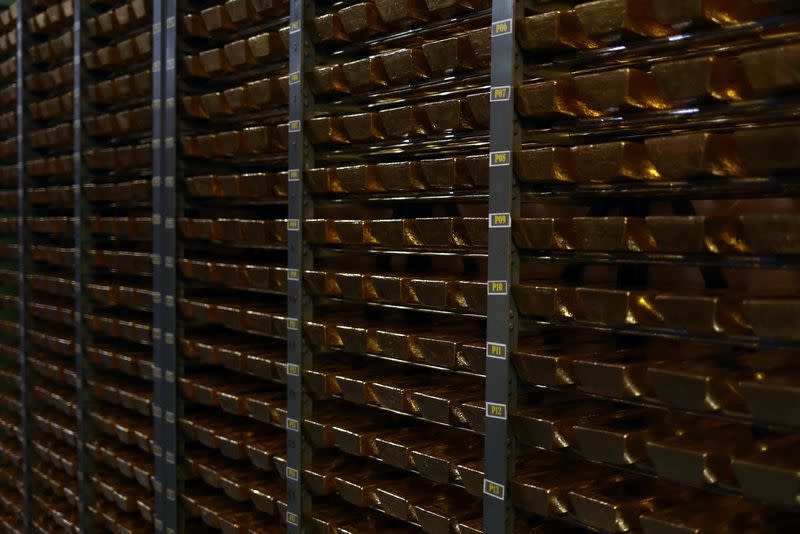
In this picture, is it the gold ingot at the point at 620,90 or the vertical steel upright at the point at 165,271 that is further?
the vertical steel upright at the point at 165,271

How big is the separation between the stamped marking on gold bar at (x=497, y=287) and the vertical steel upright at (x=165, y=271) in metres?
1.90

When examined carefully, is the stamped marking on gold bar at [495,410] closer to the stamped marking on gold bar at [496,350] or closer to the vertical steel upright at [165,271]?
the stamped marking on gold bar at [496,350]

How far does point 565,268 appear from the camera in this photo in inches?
A: 115

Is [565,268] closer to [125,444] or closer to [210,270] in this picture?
[210,270]

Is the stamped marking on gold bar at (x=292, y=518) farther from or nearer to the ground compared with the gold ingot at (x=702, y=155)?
nearer to the ground

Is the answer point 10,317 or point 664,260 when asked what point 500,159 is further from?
point 10,317

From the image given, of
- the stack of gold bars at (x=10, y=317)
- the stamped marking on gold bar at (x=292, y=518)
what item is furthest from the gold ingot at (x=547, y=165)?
the stack of gold bars at (x=10, y=317)

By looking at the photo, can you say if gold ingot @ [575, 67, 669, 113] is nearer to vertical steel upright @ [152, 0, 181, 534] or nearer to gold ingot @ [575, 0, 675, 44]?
gold ingot @ [575, 0, 675, 44]

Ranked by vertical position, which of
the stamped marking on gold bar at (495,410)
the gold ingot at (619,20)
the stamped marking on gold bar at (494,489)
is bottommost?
the stamped marking on gold bar at (494,489)

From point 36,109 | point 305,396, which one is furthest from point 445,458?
point 36,109

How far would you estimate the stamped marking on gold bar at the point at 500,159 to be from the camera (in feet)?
7.77

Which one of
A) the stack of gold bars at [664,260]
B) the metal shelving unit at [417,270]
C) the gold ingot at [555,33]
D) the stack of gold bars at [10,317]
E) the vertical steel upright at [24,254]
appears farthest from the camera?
the stack of gold bars at [10,317]

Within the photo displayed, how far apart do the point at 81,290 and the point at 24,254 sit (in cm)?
92

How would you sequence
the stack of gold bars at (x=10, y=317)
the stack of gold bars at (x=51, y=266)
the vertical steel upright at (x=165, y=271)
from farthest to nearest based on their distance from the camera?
the stack of gold bars at (x=10, y=317) → the stack of gold bars at (x=51, y=266) → the vertical steel upright at (x=165, y=271)
